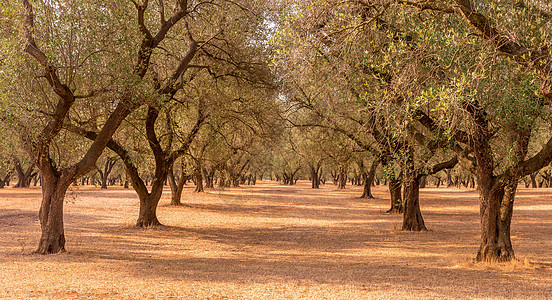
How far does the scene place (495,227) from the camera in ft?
38.1

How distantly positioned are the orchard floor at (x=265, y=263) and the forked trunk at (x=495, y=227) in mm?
375

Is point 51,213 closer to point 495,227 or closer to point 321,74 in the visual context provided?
point 321,74

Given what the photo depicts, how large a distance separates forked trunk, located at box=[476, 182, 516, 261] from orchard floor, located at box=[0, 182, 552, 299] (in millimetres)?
375

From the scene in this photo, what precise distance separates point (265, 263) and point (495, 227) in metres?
6.38

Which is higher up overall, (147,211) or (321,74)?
(321,74)

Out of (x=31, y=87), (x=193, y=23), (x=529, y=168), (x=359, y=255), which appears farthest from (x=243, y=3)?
(x=529, y=168)

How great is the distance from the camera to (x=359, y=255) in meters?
14.0

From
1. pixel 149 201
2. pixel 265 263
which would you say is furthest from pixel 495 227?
pixel 149 201

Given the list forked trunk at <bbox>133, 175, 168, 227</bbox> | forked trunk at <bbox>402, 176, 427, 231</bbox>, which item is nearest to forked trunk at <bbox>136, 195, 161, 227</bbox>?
forked trunk at <bbox>133, 175, 168, 227</bbox>

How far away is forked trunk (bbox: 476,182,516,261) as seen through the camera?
11516 millimetres

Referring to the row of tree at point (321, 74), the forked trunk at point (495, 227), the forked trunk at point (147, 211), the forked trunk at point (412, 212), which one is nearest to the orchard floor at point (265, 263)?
the forked trunk at point (495, 227)

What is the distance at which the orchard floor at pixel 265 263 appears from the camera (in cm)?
880

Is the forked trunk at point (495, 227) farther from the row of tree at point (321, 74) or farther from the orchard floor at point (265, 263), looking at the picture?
the orchard floor at point (265, 263)

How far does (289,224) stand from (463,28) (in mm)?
14697
